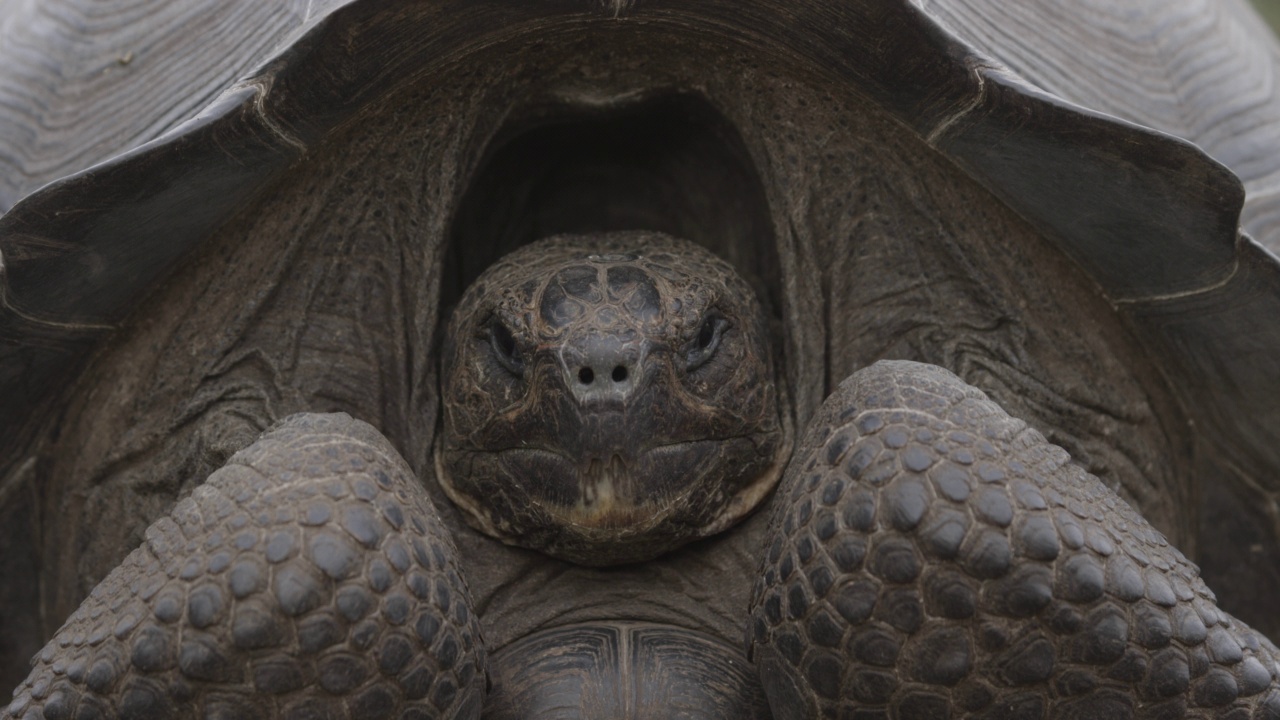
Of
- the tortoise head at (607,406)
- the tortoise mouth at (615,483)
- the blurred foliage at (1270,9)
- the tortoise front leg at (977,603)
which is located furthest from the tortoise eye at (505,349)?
the blurred foliage at (1270,9)

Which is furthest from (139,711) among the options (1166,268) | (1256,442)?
(1256,442)

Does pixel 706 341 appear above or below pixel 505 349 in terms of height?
below

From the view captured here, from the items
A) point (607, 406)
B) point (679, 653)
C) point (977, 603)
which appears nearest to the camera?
point (977, 603)

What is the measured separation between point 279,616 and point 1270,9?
7663mm

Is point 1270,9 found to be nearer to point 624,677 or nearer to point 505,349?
point 505,349

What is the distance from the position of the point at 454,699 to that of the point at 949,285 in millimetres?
1324

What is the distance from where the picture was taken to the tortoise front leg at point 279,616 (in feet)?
5.96

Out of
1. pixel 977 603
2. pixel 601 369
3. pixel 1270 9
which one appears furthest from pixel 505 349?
pixel 1270 9

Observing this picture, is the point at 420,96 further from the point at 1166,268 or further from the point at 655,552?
the point at 1166,268

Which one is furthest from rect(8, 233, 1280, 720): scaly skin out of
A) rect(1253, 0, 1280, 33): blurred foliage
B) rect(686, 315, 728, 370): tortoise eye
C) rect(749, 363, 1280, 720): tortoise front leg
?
rect(1253, 0, 1280, 33): blurred foliage

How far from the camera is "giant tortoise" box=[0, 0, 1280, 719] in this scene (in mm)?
1851

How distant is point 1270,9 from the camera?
7.70 metres

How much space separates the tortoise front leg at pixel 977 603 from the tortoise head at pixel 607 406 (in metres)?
0.37

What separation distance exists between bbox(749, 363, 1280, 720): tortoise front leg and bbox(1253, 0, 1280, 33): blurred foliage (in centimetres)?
660
